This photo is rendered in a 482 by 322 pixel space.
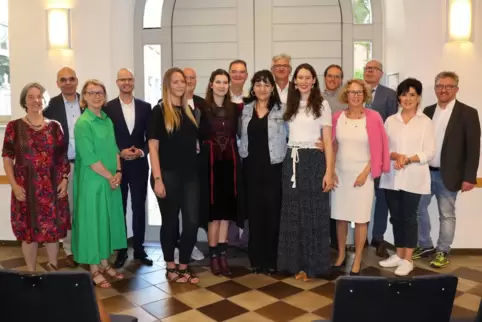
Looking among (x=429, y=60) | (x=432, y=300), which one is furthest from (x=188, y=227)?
(x=429, y=60)

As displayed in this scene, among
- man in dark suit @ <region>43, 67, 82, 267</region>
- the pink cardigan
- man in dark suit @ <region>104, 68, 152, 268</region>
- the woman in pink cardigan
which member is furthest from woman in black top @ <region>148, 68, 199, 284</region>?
the pink cardigan

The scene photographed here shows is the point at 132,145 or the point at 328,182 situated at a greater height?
the point at 132,145

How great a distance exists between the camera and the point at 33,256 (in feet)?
11.6

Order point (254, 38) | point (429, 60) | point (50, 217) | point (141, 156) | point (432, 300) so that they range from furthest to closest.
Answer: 1. point (254, 38)
2. point (429, 60)
3. point (141, 156)
4. point (50, 217)
5. point (432, 300)

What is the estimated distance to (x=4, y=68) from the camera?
4859 millimetres

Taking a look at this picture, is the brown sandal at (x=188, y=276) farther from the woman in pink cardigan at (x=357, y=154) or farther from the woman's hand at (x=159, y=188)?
the woman in pink cardigan at (x=357, y=154)

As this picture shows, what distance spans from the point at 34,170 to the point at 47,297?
6.81 feet

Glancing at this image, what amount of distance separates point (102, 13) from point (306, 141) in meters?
2.29

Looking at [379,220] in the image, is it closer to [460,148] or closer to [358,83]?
[460,148]

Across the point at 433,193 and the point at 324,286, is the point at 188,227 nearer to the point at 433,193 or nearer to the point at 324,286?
the point at 324,286

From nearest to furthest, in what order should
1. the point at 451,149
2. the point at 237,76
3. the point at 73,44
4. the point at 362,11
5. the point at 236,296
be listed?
the point at 236,296
the point at 237,76
the point at 451,149
the point at 73,44
the point at 362,11

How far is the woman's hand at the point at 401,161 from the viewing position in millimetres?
3565

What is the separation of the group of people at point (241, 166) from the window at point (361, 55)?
0.97 m

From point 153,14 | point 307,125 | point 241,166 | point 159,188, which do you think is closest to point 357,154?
point 307,125
